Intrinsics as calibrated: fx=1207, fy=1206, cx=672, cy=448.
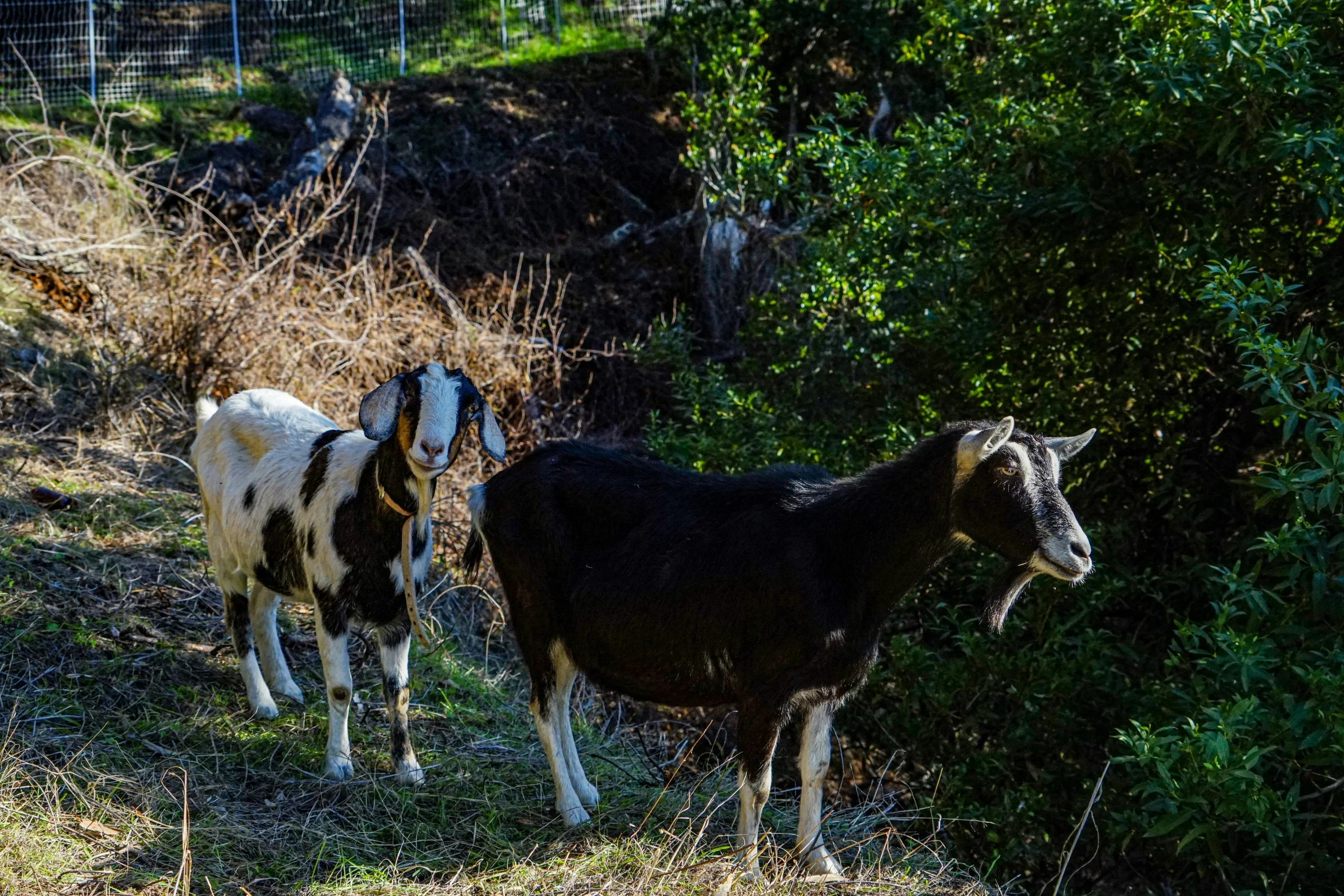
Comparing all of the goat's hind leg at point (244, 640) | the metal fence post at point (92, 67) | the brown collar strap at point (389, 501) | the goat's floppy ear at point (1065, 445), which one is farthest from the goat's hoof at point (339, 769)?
the metal fence post at point (92, 67)

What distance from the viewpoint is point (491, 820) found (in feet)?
15.3

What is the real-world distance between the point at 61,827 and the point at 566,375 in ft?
21.1

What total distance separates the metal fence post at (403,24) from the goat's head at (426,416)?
37.7ft

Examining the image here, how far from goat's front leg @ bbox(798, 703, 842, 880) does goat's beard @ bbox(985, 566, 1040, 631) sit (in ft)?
2.26

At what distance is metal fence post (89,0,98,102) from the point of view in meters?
13.1

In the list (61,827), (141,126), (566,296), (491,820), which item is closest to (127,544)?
(61,827)

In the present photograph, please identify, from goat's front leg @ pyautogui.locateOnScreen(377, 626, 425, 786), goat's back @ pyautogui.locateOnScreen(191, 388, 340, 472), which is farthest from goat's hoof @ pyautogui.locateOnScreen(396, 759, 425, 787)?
goat's back @ pyautogui.locateOnScreen(191, 388, 340, 472)

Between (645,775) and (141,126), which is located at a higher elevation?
(141,126)

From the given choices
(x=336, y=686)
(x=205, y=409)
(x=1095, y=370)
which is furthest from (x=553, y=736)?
(x=1095, y=370)

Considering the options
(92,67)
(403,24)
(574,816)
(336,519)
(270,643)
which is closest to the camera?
(574,816)

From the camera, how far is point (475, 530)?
4953 millimetres

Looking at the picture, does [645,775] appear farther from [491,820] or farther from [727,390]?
[727,390]

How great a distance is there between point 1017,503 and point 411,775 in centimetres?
269

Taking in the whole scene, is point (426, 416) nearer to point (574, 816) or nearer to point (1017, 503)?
point (574, 816)
